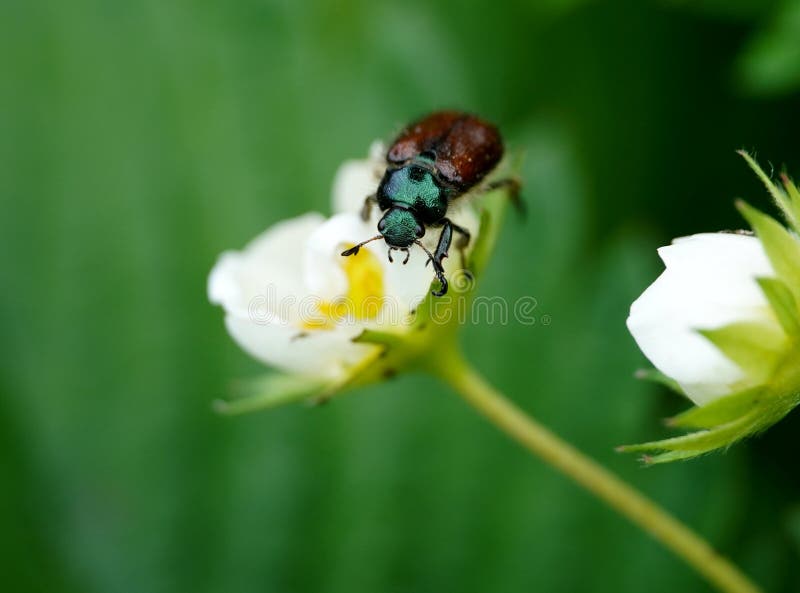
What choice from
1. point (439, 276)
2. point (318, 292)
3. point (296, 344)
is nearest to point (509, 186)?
point (439, 276)

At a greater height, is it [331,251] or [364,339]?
[331,251]

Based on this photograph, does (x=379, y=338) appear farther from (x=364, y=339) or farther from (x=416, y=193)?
(x=416, y=193)

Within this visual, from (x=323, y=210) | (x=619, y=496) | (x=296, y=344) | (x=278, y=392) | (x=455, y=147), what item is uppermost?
(x=455, y=147)

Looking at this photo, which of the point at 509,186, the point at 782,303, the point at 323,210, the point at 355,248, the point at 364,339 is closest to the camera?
the point at 782,303

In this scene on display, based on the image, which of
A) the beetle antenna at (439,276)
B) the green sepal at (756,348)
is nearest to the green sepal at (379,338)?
the beetle antenna at (439,276)

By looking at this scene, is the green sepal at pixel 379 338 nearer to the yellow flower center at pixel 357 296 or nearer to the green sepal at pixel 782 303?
the yellow flower center at pixel 357 296

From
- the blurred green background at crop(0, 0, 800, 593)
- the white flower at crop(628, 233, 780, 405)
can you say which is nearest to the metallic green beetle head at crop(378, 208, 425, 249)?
the white flower at crop(628, 233, 780, 405)

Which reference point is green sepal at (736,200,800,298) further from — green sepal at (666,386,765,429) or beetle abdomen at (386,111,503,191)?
beetle abdomen at (386,111,503,191)
